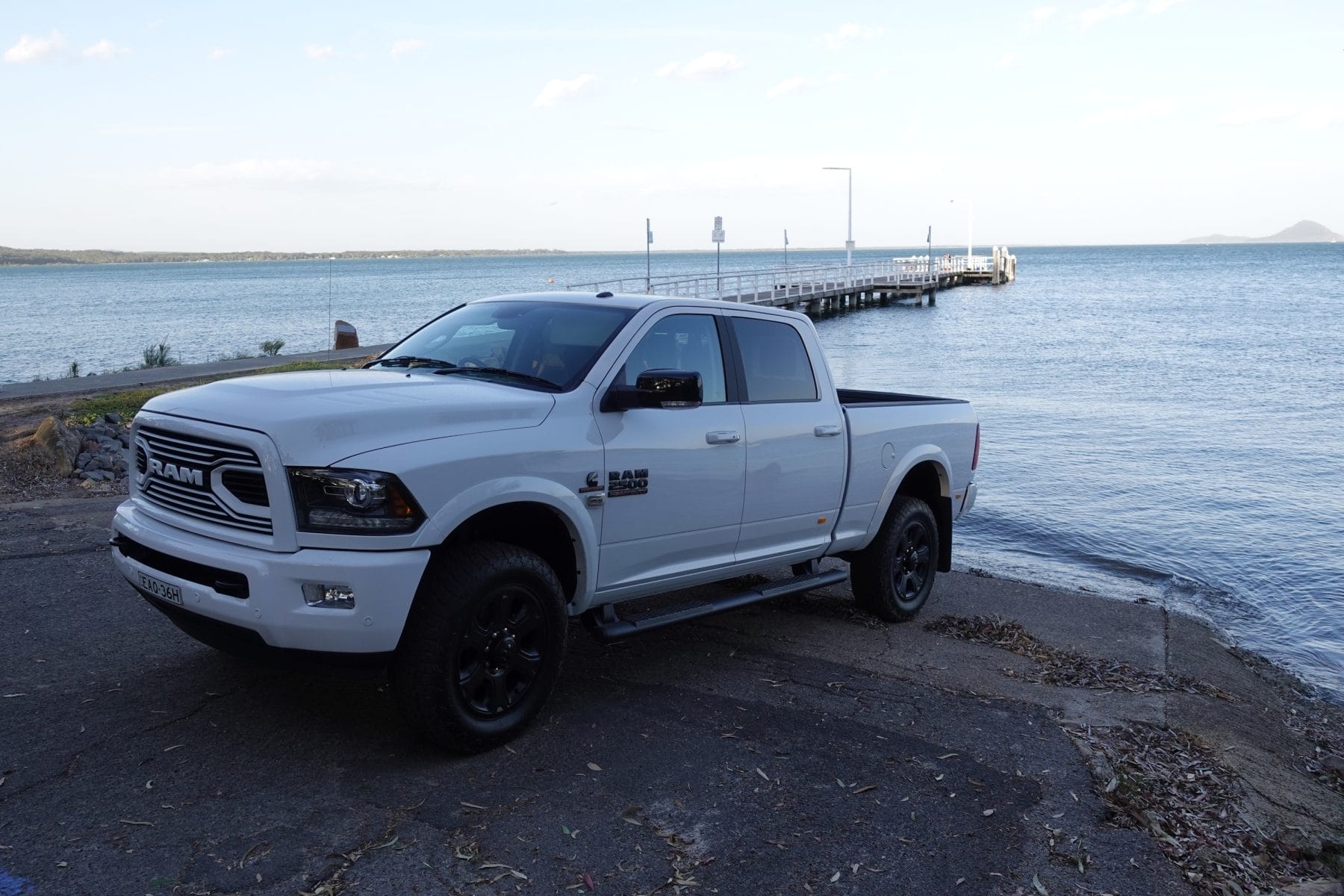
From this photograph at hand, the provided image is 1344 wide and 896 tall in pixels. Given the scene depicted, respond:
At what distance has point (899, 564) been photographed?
762 centimetres

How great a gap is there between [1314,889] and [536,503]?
3411 millimetres

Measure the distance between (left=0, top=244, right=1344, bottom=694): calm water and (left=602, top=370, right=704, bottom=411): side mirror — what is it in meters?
5.78

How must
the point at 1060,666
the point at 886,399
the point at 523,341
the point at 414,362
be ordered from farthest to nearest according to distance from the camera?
the point at 886,399 < the point at 1060,666 < the point at 414,362 < the point at 523,341

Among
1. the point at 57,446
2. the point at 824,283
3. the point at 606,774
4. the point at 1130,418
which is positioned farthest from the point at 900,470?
the point at 824,283

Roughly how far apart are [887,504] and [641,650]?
6.22ft

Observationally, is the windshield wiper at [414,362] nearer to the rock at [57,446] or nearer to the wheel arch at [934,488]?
the wheel arch at [934,488]

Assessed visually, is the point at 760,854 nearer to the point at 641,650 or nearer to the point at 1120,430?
the point at 641,650

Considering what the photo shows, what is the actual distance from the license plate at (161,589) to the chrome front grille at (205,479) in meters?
0.30

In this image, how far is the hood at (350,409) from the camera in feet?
14.7

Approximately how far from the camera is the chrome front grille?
4.54m

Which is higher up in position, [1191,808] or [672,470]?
[672,470]

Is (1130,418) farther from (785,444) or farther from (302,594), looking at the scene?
(302,594)

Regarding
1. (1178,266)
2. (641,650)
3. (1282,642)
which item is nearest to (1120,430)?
(1282,642)

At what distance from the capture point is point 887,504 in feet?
24.1
